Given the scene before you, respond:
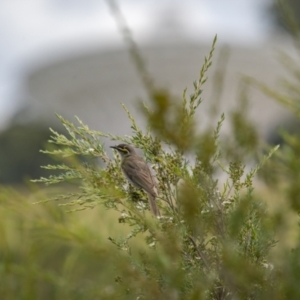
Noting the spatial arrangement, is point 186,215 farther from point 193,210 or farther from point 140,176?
point 140,176

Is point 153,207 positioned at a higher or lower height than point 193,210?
higher

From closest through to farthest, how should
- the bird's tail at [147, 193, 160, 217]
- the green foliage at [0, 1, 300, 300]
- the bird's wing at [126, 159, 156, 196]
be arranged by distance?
the green foliage at [0, 1, 300, 300], the bird's tail at [147, 193, 160, 217], the bird's wing at [126, 159, 156, 196]

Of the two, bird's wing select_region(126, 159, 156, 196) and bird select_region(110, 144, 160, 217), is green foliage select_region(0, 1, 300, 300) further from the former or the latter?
bird's wing select_region(126, 159, 156, 196)

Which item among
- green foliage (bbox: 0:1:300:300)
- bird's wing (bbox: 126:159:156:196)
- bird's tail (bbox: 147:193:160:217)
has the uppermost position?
bird's wing (bbox: 126:159:156:196)

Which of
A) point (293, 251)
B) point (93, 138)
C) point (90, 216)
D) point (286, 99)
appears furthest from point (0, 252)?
point (293, 251)

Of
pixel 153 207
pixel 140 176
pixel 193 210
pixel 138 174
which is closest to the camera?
pixel 193 210

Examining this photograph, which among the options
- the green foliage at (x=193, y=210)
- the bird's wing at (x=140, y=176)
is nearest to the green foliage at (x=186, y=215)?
the green foliage at (x=193, y=210)

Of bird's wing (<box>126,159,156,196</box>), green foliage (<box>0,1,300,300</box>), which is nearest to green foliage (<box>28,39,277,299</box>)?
green foliage (<box>0,1,300,300</box>)

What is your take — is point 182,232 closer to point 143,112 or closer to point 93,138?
point 143,112

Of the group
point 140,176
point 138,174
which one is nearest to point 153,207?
point 140,176

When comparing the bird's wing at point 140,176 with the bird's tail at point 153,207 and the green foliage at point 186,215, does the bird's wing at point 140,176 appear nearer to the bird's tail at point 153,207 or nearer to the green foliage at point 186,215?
the bird's tail at point 153,207
